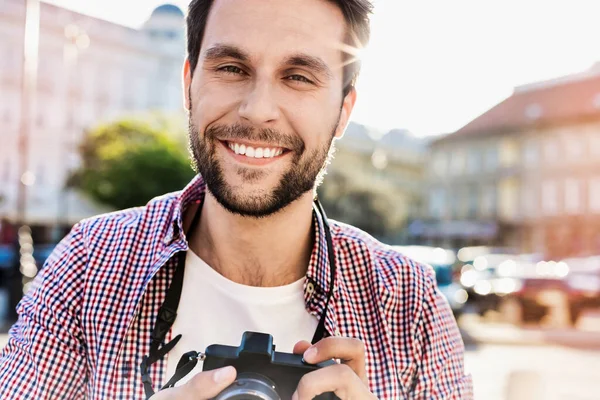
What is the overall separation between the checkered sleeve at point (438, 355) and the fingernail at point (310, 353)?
0.44 m

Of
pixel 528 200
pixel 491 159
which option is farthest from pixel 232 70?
pixel 491 159

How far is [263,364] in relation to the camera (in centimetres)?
165

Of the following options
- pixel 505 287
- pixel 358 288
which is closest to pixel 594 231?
pixel 505 287

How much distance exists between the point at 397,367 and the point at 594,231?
43.0 metres

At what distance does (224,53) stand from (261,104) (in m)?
0.20

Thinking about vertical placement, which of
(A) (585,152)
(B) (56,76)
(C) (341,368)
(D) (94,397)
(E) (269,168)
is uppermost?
(B) (56,76)

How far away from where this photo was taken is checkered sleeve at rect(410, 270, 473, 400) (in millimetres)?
1984

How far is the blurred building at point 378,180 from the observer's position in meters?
39.7

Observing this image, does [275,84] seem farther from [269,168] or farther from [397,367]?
[397,367]

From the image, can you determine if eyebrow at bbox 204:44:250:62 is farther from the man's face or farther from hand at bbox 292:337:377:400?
hand at bbox 292:337:377:400

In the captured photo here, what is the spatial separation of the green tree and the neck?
30.8 metres

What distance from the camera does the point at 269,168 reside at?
1.92m

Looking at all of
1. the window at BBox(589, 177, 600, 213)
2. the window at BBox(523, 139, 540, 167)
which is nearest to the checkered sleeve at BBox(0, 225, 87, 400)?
the window at BBox(589, 177, 600, 213)

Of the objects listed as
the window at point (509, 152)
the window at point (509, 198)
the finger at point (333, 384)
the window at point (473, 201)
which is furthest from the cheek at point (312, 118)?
the window at point (473, 201)
